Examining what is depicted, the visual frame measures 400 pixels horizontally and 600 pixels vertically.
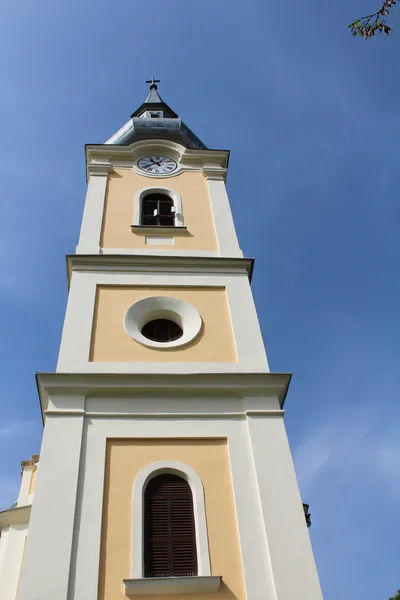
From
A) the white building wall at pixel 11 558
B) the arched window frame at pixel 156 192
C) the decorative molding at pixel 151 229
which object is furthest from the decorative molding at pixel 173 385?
the arched window frame at pixel 156 192

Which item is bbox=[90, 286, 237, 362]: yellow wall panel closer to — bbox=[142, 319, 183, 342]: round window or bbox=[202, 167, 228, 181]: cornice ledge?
bbox=[142, 319, 183, 342]: round window

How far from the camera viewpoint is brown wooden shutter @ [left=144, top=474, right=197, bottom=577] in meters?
9.09

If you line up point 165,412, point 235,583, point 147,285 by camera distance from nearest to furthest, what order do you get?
point 235,583 < point 165,412 < point 147,285

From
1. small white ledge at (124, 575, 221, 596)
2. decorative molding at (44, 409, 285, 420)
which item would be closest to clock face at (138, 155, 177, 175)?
decorative molding at (44, 409, 285, 420)

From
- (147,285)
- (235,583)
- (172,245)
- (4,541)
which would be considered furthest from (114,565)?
(172,245)

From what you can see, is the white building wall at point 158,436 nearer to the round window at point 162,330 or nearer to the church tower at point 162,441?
the church tower at point 162,441

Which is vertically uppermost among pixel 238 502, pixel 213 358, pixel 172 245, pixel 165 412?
pixel 172 245

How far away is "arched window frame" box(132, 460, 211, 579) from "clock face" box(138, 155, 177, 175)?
10964 mm

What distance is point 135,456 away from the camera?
33.8 feet

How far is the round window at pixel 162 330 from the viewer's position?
517 inches

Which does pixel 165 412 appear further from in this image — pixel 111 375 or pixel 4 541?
pixel 4 541

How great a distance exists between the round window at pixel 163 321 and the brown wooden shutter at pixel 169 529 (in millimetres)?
3184

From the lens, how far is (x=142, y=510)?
9625mm

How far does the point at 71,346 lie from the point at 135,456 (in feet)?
9.01
